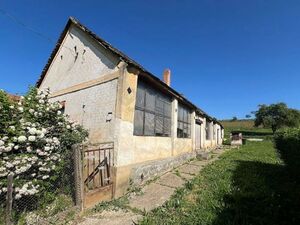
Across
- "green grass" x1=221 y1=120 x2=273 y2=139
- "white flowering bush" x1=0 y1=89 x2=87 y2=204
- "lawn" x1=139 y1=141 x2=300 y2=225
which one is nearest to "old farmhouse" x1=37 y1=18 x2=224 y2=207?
"white flowering bush" x1=0 y1=89 x2=87 y2=204

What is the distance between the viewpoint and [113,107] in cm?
693

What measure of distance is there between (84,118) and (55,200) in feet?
10.2

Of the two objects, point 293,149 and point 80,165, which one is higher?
point 293,149

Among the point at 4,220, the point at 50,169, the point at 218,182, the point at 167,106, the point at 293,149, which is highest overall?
the point at 167,106

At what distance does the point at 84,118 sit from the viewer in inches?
312

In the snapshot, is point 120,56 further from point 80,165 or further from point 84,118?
point 80,165

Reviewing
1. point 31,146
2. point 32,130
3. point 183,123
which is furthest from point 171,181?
point 183,123

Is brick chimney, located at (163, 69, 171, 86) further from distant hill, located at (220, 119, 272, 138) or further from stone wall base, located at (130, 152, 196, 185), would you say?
distant hill, located at (220, 119, 272, 138)

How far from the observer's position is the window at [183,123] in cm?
1234

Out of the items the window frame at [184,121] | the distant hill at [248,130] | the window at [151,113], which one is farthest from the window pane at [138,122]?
the distant hill at [248,130]

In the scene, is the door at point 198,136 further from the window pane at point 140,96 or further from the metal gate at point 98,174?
the metal gate at point 98,174

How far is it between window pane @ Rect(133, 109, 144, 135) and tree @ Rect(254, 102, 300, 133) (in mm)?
45483

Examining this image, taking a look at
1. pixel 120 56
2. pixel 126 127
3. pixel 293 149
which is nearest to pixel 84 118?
pixel 126 127

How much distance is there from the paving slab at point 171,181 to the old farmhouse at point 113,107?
50 centimetres
